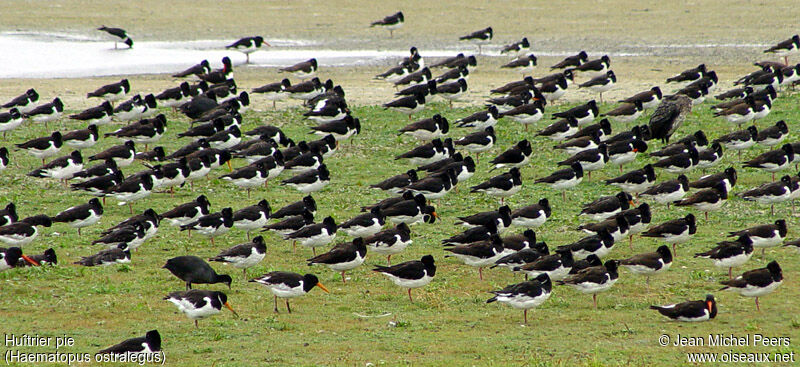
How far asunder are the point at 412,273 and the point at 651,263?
4223 millimetres

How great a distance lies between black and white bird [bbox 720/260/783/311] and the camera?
15445 mm

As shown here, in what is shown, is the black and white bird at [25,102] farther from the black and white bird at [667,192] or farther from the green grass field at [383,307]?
the black and white bird at [667,192]

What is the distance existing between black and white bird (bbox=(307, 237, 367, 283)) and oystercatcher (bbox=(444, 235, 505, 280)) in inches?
62.9

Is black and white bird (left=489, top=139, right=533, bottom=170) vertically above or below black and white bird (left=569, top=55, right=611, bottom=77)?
below

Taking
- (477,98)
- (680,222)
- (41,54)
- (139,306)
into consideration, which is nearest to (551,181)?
(680,222)

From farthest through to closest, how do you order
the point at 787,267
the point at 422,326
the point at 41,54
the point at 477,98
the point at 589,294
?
1. the point at 41,54
2. the point at 477,98
3. the point at 787,267
4. the point at 589,294
5. the point at 422,326

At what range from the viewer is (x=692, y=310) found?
1471 cm

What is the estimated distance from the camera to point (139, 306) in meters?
15.6

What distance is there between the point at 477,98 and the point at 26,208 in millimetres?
18751

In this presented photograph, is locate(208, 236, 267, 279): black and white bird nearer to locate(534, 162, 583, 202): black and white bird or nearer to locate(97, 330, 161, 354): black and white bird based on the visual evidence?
locate(97, 330, 161, 354): black and white bird

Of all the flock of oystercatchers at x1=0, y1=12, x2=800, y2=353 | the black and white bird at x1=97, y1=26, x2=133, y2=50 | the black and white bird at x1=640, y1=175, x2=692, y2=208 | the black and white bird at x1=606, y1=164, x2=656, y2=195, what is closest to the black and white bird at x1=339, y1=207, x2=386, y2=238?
the flock of oystercatchers at x1=0, y1=12, x2=800, y2=353

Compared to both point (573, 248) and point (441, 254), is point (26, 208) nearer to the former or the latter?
point (441, 254)

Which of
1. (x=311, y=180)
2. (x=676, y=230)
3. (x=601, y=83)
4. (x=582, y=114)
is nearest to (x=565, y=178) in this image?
(x=676, y=230)

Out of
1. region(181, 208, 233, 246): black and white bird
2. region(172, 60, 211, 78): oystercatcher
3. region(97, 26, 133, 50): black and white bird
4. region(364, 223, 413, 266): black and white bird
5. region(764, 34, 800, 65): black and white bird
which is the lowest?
region(97, 26, 133, 50): black and white bird
